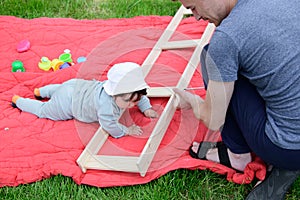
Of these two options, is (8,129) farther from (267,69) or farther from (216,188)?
(267,69)


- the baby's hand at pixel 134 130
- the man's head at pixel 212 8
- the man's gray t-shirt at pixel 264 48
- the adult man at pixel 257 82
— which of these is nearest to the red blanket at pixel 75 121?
the baby's hand at pixel 134 130

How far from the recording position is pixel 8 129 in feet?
6.76

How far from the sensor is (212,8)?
1.43 metres

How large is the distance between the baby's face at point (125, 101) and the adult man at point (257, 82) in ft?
0.98

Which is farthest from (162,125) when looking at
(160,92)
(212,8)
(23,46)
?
(23,46)

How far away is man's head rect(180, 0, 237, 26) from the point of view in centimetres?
141

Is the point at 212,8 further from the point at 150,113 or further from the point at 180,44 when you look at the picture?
the point at 180,44

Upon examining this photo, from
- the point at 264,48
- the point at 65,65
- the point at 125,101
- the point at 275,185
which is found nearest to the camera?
the point at 264,48

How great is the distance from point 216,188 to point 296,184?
1.04 ft

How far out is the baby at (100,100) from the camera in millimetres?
1860

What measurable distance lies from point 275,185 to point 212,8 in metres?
0.70

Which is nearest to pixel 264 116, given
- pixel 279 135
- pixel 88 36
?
pixel 279 135

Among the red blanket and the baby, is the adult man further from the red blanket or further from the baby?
the baby

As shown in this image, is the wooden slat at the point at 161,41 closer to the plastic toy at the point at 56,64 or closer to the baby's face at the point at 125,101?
the baby's face at the point at 125,101
